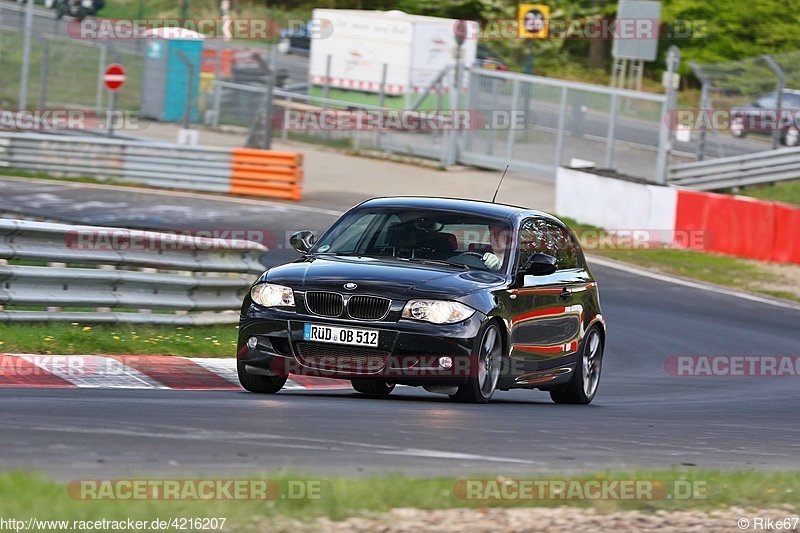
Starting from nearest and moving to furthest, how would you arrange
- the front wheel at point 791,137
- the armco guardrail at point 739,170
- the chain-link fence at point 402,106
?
the armco guardrail at point 739,170, the front wheel at point 791,137, the chain-link fence at point 402,106

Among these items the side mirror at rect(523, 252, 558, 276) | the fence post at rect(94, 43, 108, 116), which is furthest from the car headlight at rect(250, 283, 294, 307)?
the fence post at rect(94, 43, 108, 116)

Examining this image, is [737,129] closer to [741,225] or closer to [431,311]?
[741,225]

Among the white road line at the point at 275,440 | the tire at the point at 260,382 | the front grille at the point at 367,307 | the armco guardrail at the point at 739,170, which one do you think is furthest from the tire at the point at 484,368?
the armco guardrail at the point at 739,170

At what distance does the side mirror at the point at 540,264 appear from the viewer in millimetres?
10320

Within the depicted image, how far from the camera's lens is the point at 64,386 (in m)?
9.79

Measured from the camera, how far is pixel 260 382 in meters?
10.1

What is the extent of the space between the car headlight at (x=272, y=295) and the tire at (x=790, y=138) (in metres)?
22.3

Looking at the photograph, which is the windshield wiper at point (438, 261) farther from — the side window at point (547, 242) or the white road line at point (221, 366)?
the white road line at point (221, 366)

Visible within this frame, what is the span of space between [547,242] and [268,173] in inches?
708

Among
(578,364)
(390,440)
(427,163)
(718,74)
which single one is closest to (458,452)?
(390,440)

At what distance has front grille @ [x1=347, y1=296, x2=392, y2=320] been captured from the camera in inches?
370

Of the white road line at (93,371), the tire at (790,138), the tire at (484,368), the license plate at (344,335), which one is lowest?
the white road line at (93,371)

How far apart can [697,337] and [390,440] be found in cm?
1018

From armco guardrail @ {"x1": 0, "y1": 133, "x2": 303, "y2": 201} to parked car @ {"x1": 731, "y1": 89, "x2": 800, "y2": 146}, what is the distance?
8751 mm
